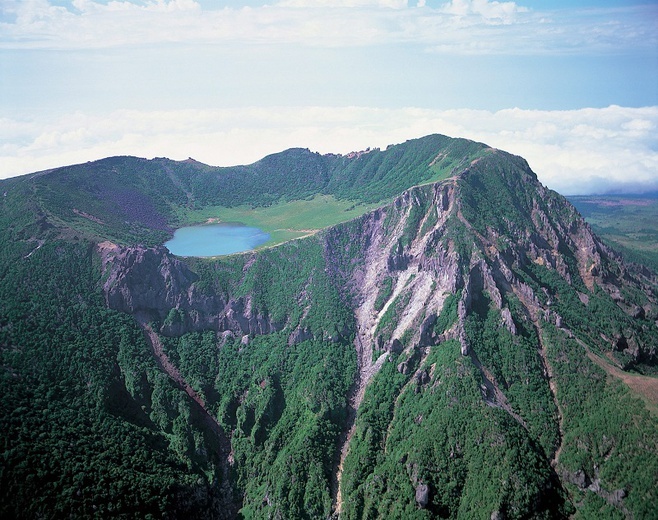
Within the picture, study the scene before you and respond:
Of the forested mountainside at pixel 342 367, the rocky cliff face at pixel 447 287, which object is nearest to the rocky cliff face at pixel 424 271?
the rocky cliff face at pixel 447 287

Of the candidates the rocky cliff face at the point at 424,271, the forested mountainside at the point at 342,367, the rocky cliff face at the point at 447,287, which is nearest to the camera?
the forested mountainside at the point at 342,367

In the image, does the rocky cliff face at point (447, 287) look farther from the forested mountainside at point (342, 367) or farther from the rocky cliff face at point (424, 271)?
the forested mountainside at point (342, 367)

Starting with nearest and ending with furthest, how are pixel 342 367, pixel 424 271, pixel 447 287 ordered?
pixel 342 367 < pixel 447 287 < pixel 424 271

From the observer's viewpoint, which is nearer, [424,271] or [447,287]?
[447,287]

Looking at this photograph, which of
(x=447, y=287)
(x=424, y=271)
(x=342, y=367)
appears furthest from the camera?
(x=424, y=271)

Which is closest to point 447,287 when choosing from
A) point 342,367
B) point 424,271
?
point 424,271

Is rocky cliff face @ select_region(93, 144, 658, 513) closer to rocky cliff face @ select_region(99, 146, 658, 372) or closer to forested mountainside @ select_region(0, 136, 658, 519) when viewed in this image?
rocky cliff face @ select_region(99, 146, 658, 372)

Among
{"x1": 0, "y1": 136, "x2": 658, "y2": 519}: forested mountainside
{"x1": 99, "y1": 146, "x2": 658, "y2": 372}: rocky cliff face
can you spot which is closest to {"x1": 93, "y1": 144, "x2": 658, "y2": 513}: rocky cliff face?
{"x1": 99, "y1": 146, "x2": 658, "y2": 372}: rocky cliff face

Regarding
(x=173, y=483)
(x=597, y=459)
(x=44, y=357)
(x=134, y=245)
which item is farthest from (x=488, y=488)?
(x=134, y=245)

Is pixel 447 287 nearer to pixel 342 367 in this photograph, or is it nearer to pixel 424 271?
pixel 424 271

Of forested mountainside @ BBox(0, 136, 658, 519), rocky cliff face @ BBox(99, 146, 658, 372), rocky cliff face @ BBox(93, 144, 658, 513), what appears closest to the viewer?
forested mountainside @ BBox(0, 136, 658, 519)
